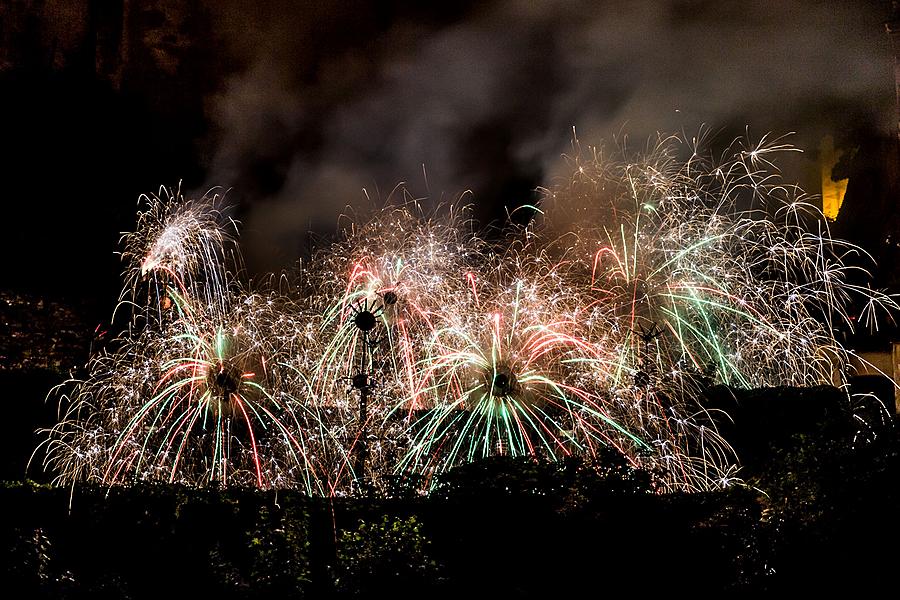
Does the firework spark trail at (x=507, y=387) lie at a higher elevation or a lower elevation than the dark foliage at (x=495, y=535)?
higher

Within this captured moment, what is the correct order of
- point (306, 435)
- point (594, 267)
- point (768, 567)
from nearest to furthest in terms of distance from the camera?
point (768, 567) → point (306, 435) → point (594, 267)

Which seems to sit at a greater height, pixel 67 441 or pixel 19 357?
pixel 19 357

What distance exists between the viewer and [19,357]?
1906 centimetres

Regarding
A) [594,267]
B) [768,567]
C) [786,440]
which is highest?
[594,267]

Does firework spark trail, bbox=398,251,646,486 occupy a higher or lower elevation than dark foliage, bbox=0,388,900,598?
higher

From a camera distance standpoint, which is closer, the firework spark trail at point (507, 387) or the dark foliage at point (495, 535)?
the dark foliage at point (495, 535)

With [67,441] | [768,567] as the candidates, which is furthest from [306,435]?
[768,567]

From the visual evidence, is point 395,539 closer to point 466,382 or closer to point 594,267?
point 466,382

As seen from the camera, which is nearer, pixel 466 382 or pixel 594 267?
pixel 466 382

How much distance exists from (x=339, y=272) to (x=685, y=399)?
8.91 m

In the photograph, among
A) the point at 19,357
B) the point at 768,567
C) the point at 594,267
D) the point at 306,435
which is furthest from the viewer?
the point at 594,267

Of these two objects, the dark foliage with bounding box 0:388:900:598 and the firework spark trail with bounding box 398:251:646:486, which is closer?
the dark foliage with bounding box 0:388:900:598

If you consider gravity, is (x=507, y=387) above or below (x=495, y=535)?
above

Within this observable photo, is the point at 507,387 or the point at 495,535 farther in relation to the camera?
the point at 507,387
